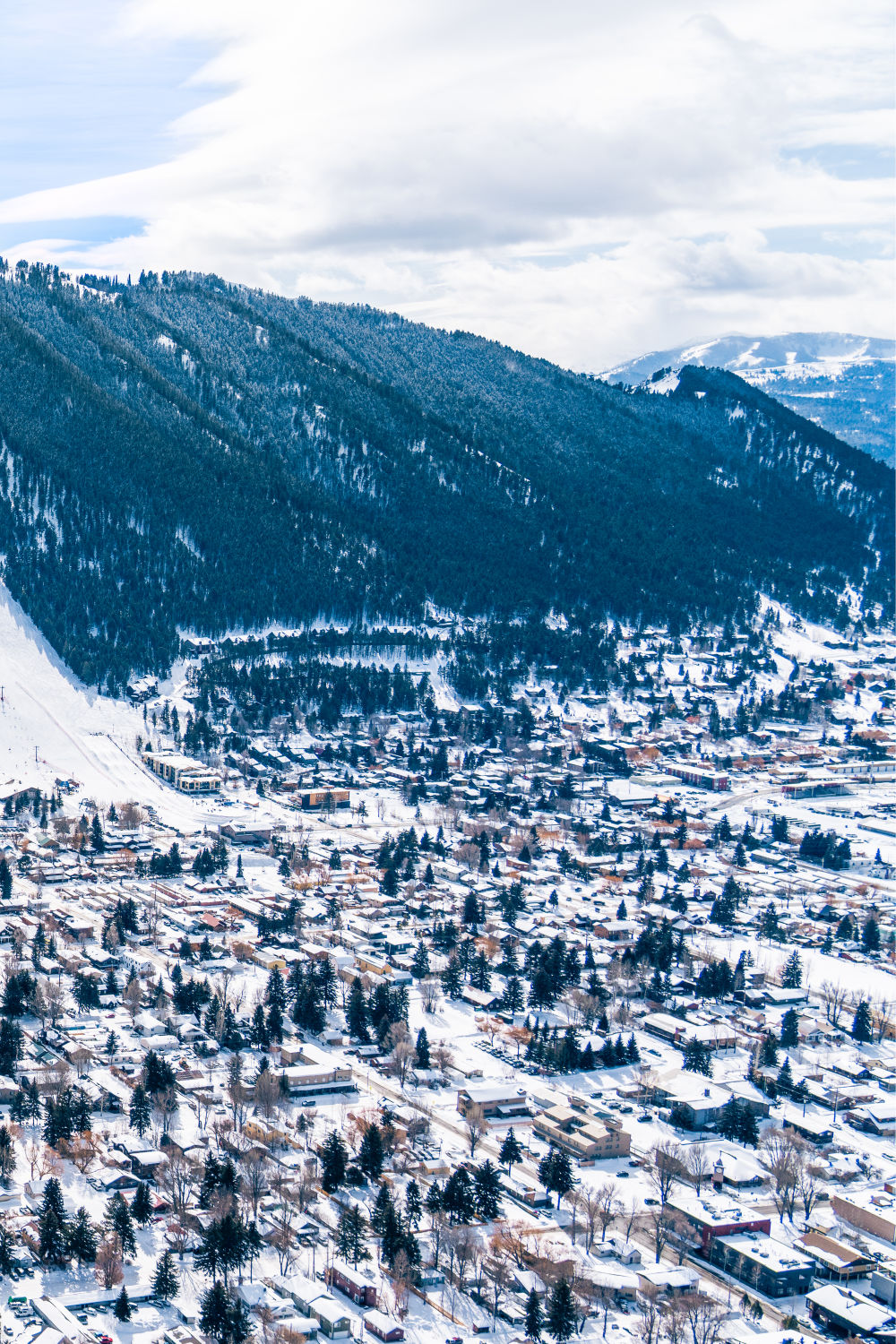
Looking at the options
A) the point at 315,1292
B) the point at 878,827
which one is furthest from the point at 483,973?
the point at 878,827

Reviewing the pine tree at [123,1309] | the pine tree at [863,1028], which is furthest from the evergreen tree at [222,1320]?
the pine tree at [863,1028]

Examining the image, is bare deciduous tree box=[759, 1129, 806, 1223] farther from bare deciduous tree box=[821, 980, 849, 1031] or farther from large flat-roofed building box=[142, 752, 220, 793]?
large flat-roofed building box=[142, 752, 220, 793]

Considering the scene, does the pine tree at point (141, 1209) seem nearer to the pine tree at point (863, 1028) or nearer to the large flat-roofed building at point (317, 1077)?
the large flat-roofed building at point (317, 1077)

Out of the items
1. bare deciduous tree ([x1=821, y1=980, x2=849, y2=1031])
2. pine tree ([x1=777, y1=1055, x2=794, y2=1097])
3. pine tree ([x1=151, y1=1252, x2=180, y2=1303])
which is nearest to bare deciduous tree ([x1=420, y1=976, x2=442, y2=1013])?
pine tree ([x1=777, y1=1055, x2=794, y2=1097])

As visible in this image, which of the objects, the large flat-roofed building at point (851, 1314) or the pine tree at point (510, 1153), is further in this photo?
the pine tree at point (510, 1153)

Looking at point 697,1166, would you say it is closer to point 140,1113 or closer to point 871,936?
point 140,1113

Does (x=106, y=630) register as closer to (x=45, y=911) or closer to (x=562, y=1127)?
(x=45, y=911)

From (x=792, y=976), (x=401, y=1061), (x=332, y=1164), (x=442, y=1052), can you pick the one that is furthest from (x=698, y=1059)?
(x=332, y=1164)
